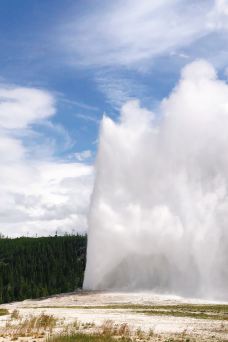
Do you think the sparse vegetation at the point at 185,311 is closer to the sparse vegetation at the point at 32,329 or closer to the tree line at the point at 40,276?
the sparse vegetation at the point at 32,329

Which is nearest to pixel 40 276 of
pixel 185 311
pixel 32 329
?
pixel 185 311

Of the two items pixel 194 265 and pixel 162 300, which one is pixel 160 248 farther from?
pixel 162 300

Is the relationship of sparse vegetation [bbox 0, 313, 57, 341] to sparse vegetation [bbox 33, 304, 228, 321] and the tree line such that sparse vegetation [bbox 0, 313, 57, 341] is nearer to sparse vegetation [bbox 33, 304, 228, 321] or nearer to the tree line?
sparse vegetation [bbox 33, 304, 228, 321]

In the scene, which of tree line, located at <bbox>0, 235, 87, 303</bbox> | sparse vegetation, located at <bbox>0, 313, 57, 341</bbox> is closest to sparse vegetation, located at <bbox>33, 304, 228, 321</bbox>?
sparse vegetation, located at <bbox>0, 313, 57, 341</bbox>

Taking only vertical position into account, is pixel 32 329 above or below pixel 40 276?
below

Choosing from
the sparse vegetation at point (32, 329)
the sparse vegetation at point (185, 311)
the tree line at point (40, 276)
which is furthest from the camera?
A: the tree line at point (40, 276)

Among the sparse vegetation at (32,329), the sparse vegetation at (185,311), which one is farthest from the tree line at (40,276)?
the sparse vegetation at (32,329)

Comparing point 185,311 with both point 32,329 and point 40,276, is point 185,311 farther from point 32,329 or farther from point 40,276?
point 40,276

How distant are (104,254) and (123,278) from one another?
5421mm

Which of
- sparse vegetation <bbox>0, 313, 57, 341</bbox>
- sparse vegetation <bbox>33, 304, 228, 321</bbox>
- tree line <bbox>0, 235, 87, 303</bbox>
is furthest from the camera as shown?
tree line <bbox>0, 235, 87, 303</bbox>

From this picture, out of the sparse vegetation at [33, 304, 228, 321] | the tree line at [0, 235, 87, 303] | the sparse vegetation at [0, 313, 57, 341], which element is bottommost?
the sparse vegetation at [0, 313, 57, 341]

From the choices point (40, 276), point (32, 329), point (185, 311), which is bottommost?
point (32, 329)

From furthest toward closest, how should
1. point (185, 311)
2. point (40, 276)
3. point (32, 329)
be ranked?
point (40, 276) → point (185, 311) → point (32, 329)

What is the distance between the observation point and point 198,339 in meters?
25.5
